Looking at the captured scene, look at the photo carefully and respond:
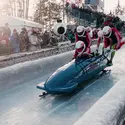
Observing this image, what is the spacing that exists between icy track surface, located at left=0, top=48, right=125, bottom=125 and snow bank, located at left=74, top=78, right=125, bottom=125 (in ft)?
2.60

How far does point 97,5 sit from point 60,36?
57.1 feet

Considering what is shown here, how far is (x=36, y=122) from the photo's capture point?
4418 millimetres

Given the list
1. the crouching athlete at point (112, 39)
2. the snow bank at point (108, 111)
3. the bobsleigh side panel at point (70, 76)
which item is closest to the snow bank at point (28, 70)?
the bobsleigh side panel at point (70, 76)

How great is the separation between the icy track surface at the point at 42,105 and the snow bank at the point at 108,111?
0.79 metres

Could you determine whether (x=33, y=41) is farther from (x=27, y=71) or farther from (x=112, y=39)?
(x=27, y=71)

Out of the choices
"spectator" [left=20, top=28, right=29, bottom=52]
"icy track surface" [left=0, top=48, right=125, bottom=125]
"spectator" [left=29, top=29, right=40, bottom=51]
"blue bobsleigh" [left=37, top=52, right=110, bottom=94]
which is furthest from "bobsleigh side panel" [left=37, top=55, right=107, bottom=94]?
"spectator" [left=29, top=29, right=40, bottom=51]

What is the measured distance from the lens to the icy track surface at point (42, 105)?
4527 mm

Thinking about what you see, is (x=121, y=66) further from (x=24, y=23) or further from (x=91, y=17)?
(x=91, y=17)

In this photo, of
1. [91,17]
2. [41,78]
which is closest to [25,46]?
[41,78]

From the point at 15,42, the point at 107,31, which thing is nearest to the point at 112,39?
the point at 107,31

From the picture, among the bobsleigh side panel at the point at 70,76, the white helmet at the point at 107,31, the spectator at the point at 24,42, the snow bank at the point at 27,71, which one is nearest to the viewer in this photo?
the bobsleigh side panel at the point at 70,76

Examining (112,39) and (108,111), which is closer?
(108,111)

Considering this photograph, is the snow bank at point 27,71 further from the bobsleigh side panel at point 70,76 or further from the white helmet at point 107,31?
the white helmet at point 107,31

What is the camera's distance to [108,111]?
3.37 meters
